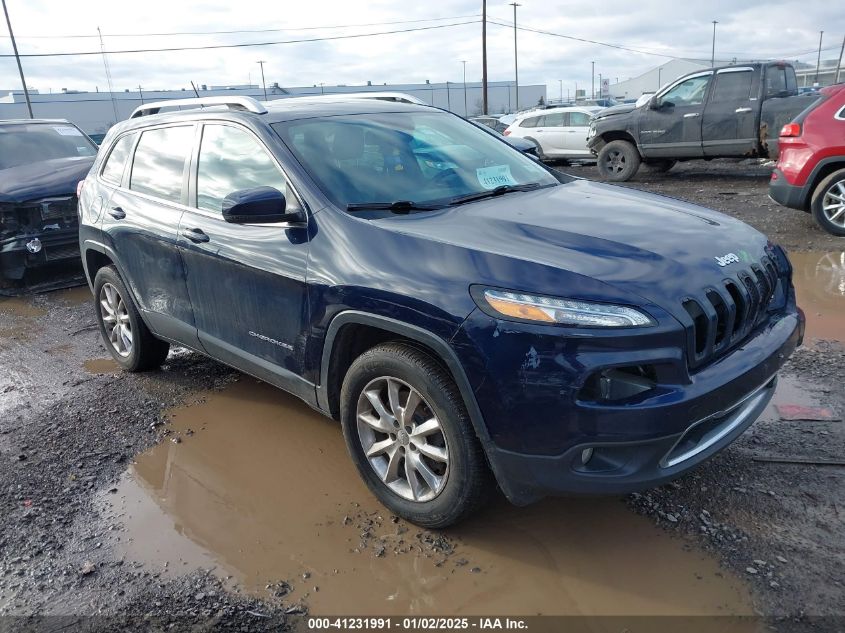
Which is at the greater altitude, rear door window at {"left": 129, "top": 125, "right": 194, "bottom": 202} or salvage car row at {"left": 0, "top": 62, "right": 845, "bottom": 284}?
rear door window at {"left": 129, "top": 125, "right": 194, "bottom": 202}

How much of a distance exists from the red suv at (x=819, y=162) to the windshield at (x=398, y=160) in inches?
198

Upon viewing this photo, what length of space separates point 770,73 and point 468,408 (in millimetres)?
11902

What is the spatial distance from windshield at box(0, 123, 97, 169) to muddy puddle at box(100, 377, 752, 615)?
6743mm

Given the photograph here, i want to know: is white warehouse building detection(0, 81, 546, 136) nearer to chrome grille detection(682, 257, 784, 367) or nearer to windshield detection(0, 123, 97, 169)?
windshield detection(0, 123, 97, 169)

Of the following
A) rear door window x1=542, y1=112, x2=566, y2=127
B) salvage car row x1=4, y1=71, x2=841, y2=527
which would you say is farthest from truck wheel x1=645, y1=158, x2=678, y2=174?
salvage car row x1=4, y1=71, x2=841, y2=527

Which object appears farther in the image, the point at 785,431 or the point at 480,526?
the point at 785,431

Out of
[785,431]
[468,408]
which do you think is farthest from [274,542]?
[785,431]

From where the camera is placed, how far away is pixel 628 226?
3.00 meters

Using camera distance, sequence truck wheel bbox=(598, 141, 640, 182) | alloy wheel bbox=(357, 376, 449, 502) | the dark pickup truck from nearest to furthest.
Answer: alloy wheel bbox=(357, 376, 449, 502), the dark pickup truck, truck wheel bbox=(598, 141, 640, 182)

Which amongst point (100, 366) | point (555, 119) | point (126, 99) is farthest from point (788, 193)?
point (126, 99)

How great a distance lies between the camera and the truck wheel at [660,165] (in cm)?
1364

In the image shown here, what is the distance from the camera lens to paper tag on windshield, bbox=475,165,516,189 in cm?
369

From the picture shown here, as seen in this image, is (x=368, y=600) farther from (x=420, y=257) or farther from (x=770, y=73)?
(x=770, y=73)

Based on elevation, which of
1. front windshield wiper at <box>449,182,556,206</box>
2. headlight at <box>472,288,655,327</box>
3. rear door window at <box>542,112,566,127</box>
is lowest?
rear door window at <box>542,112,566,127</box>
